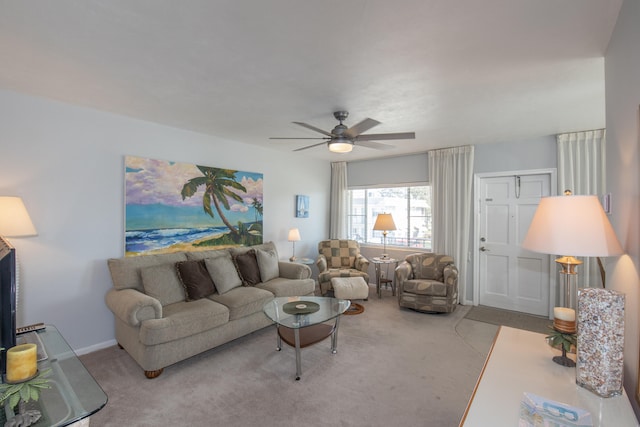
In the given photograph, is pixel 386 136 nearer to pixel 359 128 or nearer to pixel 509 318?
pixel 359 128

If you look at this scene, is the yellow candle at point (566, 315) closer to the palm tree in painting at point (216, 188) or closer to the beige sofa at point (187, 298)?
the beige sofa at point (187, 298)

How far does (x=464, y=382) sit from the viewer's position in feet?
8.36

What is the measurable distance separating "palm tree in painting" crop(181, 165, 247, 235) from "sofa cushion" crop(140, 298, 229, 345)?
4.34 feet

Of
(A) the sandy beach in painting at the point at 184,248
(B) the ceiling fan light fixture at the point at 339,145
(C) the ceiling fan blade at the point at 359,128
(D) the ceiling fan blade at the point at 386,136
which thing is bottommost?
(A) the sandy beach in painting at the point at 184,248

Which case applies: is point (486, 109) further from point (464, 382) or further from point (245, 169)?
point (245, 169)

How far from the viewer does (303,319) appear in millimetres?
2822

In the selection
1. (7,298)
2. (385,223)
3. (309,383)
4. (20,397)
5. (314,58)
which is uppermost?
(314,58)

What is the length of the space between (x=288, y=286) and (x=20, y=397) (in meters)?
2.93

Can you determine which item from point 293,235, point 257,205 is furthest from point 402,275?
point 257,205

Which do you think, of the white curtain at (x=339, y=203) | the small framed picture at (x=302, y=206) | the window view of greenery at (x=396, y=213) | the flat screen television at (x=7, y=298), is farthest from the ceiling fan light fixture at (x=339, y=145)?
the white curtain at (x=339, y=203)

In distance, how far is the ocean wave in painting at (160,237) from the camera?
3.36 meters

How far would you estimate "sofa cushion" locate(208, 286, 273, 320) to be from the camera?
10.5ft

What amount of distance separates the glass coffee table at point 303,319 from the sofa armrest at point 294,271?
2.80 ft

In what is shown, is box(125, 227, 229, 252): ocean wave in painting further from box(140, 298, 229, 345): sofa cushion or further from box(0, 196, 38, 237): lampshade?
box(0, 196, 38, 237): lampshade
